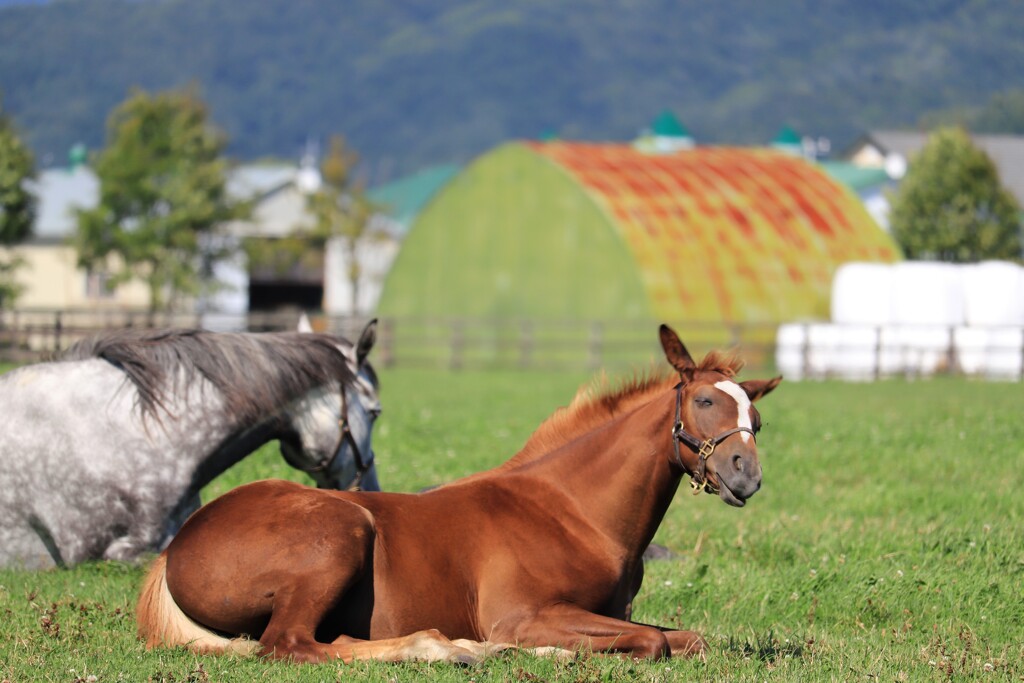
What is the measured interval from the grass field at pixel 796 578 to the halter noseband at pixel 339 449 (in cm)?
132

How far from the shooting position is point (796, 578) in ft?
28.0

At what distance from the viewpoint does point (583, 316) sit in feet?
120

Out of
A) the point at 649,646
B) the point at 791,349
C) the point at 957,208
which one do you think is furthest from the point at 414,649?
the point at 957,208

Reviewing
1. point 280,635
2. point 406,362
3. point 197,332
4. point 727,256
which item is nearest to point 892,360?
point 727,256

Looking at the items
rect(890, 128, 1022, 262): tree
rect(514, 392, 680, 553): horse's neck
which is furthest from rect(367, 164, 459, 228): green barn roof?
rect(514, 392, 680, 553): horse's neck

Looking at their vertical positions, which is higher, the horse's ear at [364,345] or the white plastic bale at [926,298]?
the white plastic bale at [926,298]

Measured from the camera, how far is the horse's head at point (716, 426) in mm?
6035

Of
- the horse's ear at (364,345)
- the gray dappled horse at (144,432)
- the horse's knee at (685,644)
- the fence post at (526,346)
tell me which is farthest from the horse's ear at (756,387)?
the fence post at (526,346)

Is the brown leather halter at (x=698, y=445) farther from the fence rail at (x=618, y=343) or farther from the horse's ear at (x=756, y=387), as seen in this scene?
the fence rail at (x=618, y=343)

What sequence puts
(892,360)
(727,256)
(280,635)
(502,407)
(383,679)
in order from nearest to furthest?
(383,679), (280,635), (502,407), (892,360), (727,256)

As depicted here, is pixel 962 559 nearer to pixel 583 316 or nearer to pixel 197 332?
pixel 197 332

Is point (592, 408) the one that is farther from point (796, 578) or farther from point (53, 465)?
point (53, 465)

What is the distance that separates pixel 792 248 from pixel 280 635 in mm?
30641

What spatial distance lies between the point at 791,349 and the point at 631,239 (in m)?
5.06
